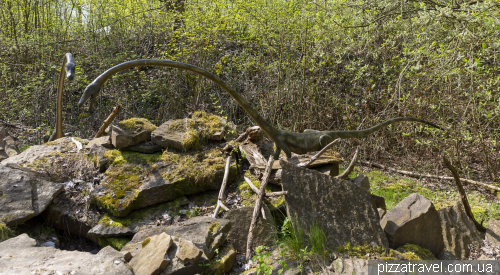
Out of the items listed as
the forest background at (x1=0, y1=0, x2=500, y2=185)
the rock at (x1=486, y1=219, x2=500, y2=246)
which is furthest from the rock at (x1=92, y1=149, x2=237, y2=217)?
the rock at (x1=486, y1=219, x2=500, y2=246)

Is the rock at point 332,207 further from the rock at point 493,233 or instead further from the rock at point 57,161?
the rock at point 57,161

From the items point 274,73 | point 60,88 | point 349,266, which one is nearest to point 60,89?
point 60,88

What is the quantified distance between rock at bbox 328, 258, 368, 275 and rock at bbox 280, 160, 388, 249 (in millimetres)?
191

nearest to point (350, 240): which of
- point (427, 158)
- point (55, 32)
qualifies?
point (427, 158)

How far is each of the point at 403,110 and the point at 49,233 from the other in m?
6.55

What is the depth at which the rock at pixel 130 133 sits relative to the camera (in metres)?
4.36

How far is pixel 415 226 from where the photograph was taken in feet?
10.4

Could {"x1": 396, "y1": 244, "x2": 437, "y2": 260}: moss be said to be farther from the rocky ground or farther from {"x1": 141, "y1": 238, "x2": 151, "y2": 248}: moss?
{"x1": 141, "y1": 238, "x2": 151, "y2": 248}: moss

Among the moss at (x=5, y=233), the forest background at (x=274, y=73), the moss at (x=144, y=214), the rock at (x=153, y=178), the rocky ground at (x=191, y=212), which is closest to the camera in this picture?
the rocky ground at (x=191, y=212)

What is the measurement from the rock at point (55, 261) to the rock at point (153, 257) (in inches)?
5.1

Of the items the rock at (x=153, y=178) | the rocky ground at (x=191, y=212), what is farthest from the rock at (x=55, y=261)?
the rock at (x=153, y=178)

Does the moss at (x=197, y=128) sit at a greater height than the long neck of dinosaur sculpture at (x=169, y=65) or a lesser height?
lesser

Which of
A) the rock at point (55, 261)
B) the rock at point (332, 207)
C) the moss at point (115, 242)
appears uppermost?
the rock at point (332, 207)

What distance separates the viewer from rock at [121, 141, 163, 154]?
4.42 metres
